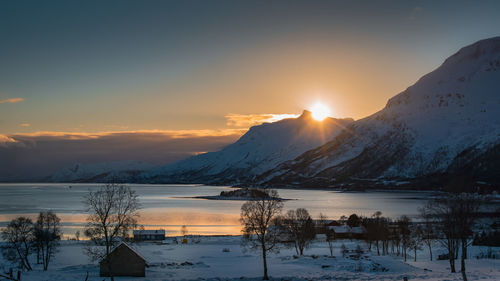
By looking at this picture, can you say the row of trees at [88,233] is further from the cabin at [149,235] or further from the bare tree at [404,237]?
the bare tree at [404,237]

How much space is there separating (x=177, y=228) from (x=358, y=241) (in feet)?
130

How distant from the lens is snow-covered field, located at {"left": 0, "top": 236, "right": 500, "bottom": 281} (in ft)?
123

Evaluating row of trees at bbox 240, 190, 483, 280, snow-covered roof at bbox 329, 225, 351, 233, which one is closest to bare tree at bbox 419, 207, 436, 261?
row of trees at bbox 240, 190, 483, 280

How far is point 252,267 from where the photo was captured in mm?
44812

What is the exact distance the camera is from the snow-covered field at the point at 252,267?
37.6 meters

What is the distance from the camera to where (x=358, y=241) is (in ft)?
Answer: 250

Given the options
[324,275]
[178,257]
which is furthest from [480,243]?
[178,257]

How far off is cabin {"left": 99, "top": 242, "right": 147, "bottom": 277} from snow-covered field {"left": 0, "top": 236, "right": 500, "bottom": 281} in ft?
2.66

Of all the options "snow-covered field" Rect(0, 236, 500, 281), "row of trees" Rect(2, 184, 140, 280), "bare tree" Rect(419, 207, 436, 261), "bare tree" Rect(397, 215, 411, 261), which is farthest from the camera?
"bare tree" Rect(397, 215, 411, 261)

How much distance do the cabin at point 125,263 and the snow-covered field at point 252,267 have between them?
0.81 meters

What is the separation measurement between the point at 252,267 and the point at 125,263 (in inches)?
510

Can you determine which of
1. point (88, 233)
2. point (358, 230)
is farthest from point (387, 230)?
point (88, 233)

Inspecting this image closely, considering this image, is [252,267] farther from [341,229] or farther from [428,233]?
[341,229]

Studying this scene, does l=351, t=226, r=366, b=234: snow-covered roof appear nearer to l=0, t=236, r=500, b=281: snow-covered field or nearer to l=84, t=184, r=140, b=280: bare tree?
l=0, t=236, r=500, b=281: snow-covered field
